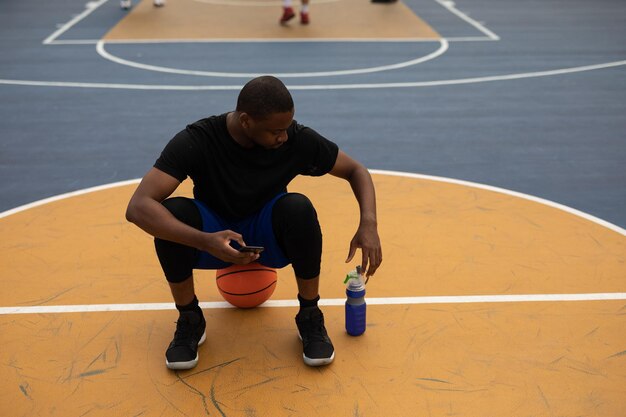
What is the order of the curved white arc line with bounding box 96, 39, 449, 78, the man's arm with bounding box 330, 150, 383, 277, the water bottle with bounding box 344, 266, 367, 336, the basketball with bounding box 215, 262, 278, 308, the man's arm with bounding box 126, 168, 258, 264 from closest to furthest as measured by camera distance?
1. the man's arm with bounding box 126, 168, 258, 264
2. the man's arm with bounding box 330, 150, 383, 277
3. the water bottle with bounding box 344, 266, 367, 336
4. the basketball with bounding box 215, 262, 278, 308
5. the curved white arc line with bounding box 96, 39, 449, 78

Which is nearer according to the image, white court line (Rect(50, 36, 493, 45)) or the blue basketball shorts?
the blue basketball shorts

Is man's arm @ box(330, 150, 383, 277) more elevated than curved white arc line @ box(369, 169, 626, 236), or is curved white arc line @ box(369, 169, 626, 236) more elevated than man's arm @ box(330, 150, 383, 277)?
man's arm @ box(330, 150, 383, 277)

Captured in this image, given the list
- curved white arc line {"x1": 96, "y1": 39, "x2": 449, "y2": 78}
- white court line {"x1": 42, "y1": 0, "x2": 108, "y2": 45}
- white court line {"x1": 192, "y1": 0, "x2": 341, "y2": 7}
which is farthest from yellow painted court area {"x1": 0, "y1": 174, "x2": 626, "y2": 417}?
white court line {"x1": 192, "y1": 0, "x2": 341, "y2": 7}

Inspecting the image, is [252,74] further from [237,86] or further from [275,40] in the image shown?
[275,40]

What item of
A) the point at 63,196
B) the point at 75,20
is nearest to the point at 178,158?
the point at 63,196

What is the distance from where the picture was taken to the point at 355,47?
10.7 meters

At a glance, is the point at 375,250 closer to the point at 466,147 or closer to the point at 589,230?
the point at 589,230

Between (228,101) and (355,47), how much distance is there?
121 inches

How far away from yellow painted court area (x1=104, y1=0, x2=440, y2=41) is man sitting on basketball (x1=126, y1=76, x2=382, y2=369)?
787cm

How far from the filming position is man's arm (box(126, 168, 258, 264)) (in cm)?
325

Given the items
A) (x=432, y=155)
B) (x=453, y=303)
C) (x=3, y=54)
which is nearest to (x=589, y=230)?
(x=453, y=303)

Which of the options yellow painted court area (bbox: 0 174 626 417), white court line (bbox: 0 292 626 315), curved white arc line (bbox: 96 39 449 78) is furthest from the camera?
curved white arc line (bbox: 96 39 449 78)

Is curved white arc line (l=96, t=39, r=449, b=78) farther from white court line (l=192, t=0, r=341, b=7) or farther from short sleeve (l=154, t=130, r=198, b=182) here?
short sleeve (l=154, t=130, r=198, b=182)

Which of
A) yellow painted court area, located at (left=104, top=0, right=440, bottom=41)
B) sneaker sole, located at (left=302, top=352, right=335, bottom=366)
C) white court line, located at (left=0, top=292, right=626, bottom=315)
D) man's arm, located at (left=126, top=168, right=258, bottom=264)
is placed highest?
man's arm, located at (left=126, top=168, right=258, bottom=264)
